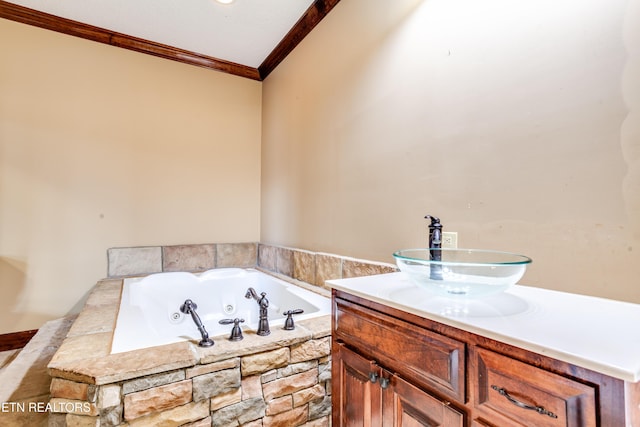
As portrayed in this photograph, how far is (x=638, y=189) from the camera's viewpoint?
35.5 inches

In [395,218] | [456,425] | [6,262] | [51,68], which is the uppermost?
[51,68]

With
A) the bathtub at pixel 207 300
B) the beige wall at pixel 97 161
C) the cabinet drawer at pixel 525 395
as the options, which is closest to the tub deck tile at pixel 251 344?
the bathtub at pixel 207 300

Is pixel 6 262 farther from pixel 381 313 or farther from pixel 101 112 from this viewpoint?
pixel 381 313

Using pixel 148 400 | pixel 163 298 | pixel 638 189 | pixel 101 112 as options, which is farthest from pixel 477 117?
pixel 101 112

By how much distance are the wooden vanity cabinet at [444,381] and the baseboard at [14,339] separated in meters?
2.65

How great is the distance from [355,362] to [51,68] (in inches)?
127

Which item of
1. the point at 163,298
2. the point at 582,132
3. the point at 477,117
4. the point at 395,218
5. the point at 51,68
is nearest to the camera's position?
the point at 582,132

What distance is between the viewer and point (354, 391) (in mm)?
1097

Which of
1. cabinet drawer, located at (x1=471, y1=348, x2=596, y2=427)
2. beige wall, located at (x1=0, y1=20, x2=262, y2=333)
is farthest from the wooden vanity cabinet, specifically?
beige wall, located at (x1=0, y1=20, x2=262, y2=333)

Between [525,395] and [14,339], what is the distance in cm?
332

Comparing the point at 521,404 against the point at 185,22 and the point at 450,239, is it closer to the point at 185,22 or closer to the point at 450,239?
the point at 450,239

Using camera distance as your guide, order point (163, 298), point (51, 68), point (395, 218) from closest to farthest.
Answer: point (395, 218) < point (163, 298) < point (51, 68)

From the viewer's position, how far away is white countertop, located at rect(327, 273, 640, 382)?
58 centimetres

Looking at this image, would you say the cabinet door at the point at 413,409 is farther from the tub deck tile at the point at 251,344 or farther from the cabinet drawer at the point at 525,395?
the tub deck tile at the point at 251,344
